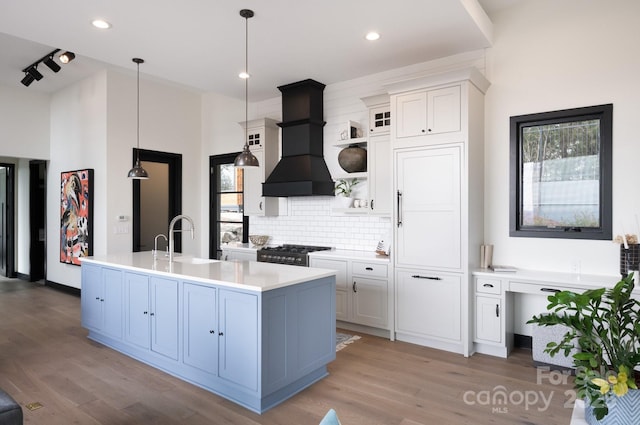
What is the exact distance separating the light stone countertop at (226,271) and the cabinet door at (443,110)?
192 cm

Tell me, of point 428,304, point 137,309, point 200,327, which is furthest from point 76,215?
point 428,304

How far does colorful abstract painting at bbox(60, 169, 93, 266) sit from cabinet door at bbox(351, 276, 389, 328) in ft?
14.5

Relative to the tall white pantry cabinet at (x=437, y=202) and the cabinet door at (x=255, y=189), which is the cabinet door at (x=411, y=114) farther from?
the cabinet door at (x=255, y=189)

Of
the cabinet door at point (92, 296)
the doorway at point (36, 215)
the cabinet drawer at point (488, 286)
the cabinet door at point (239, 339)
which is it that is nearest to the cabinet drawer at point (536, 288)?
the cabinet drawer at point (488, 286)

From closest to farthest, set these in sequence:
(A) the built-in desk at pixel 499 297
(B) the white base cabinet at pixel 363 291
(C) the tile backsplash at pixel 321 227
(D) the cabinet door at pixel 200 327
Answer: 1. (D) the cabinet door at pixel 200 327
2. (A) the built-in desk at pixel 499 297
3. (B) the white base cabinet at pixel 363 291
4. (C) the tile backsplash at pixel 321 227

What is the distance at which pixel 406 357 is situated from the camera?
3998mm

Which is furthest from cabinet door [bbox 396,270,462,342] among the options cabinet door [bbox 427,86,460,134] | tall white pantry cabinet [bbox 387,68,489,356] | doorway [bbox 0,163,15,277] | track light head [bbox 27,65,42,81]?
doorway [bbox 0,163,15,277]

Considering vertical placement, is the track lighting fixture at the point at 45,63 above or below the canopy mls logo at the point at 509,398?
above

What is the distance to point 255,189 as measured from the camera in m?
6.25

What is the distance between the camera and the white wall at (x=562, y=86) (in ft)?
12.1

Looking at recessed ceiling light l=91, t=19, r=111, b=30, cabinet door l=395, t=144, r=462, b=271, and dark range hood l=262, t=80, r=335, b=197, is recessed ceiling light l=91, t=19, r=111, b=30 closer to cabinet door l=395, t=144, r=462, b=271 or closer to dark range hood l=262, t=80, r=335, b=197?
dark range hood l=262, t=80, r=335, b=197

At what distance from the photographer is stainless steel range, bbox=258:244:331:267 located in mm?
5195

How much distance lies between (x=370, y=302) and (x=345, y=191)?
1.58 meters

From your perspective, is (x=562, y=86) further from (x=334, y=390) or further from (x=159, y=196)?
(x=159, y=196)
